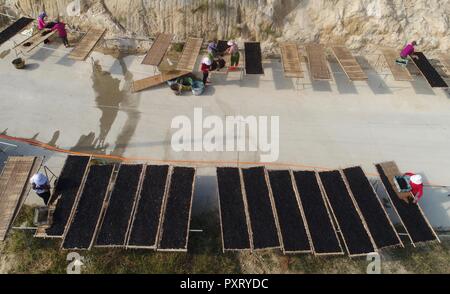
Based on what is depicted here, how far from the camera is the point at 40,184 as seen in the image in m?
13.1

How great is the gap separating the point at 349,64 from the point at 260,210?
11477 millimetres

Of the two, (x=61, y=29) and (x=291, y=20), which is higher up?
(x=291, y=20)

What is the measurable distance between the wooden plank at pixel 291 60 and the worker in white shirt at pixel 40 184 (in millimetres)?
13078

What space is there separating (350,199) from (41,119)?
50.7 ft

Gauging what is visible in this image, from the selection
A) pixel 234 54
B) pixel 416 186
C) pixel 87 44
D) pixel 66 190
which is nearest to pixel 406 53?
pixel 416 186

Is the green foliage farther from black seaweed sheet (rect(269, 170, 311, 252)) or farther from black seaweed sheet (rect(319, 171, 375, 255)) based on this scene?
black seaweed sheet (rect(319, 171, 375, 255))

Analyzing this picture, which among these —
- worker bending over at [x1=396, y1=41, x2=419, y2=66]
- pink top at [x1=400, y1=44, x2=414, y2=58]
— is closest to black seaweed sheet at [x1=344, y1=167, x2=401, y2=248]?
worker bending over at [x1=396, y1=41, x2=419, y2=66]

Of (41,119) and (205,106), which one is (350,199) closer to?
(205,106)

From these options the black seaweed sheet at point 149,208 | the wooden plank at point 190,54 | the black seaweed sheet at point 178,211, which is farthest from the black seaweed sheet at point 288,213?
the wooden plank at point 190,54

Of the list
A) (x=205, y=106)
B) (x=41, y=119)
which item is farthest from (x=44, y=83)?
(x=205, y=106)

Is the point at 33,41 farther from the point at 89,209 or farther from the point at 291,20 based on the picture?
the point at 291,20

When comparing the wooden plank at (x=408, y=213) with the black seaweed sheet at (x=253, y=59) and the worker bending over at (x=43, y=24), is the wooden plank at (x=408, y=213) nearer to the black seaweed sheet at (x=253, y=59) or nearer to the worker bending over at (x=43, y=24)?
the black seaweed sheet at (x=253, y=59)
